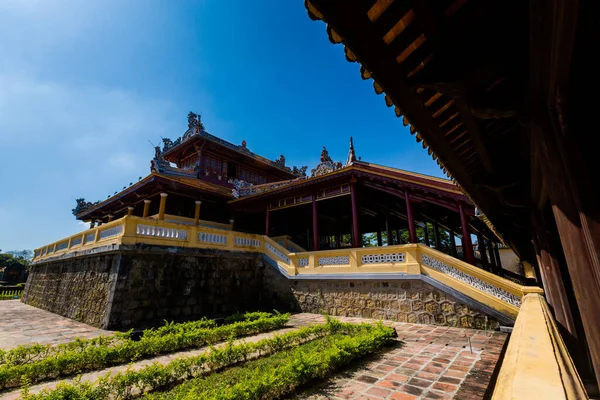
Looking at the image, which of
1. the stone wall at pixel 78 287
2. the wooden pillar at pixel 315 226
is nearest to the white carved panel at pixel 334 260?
the wooden pillar at pixel 315 226

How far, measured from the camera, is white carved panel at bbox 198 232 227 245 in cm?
1214

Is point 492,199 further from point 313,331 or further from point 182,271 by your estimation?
point 182,271

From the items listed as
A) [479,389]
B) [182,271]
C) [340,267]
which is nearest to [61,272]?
[182,271]

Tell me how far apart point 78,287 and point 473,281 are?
15.0 metres

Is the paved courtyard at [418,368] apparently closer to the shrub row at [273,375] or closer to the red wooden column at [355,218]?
the shrub row at [273,375]

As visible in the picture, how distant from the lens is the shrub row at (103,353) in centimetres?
473

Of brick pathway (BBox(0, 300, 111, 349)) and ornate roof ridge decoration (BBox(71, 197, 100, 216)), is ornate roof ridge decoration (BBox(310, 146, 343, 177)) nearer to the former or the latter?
brick pathway (BBox(0, 300, 111, 349))

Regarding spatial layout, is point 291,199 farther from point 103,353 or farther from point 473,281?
point 103,353

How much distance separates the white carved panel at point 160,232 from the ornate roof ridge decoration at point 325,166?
6605 mm

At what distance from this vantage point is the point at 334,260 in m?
11.1

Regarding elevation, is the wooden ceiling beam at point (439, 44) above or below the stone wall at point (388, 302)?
above

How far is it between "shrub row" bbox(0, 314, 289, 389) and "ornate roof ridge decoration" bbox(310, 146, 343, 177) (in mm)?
Answer: 7968

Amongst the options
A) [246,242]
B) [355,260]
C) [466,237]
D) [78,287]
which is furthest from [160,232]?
[466,237]

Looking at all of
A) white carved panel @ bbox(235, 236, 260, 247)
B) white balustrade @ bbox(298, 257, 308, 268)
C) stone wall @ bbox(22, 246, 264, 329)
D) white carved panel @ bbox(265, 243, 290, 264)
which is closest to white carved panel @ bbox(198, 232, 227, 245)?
stone wall @ bbox(22, 246, 264, 329)
